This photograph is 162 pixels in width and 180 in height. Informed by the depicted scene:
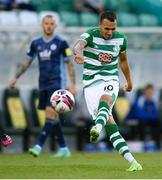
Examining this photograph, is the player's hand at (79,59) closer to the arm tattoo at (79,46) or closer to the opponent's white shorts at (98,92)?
the arm tattoo at (79,46)

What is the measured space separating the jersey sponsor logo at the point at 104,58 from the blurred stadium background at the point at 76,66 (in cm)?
804

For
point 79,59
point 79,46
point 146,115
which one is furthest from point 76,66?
point 79,59

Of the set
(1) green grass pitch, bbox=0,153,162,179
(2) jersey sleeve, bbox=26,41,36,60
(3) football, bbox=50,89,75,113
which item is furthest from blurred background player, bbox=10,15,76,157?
(3) football, bbox=50,89,75,113

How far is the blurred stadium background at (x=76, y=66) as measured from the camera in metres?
21.2

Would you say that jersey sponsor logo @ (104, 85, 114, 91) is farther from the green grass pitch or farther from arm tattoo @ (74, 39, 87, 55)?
the green grass pitch

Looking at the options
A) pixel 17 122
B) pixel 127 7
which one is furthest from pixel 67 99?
pixel 127 7

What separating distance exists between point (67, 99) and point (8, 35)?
320 inches

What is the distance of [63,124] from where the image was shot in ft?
71.2

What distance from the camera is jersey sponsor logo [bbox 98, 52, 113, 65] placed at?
12789 mm

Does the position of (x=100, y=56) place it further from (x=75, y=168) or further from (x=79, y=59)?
(x=75, y=168)

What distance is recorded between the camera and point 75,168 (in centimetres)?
1348

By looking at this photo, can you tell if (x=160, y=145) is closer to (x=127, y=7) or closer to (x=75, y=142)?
(x=75, y=142)

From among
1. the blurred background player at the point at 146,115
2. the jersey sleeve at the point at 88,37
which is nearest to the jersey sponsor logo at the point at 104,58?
the jersey sleeve at the point at 88,37

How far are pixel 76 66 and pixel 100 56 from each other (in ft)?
30.7
